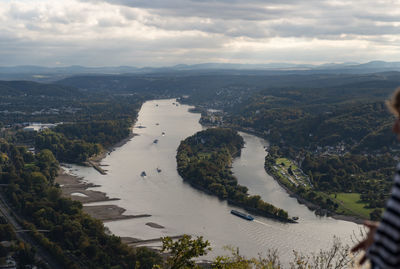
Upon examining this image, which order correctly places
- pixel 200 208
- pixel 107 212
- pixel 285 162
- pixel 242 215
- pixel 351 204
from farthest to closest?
1. pixel 285 162
2. pixel 351 204
3. pixel 200 208
4. pixel 107 212
5. pixel 242 215

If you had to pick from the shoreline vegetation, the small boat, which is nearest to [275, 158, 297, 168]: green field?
the shoreline vegetation

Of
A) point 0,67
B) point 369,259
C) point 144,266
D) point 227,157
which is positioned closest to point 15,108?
point 227,157

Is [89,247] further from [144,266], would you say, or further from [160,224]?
[160,224]

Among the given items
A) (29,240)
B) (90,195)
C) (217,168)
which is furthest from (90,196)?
(217,168)

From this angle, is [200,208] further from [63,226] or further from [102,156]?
[102,156]

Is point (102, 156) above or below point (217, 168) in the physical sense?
below
